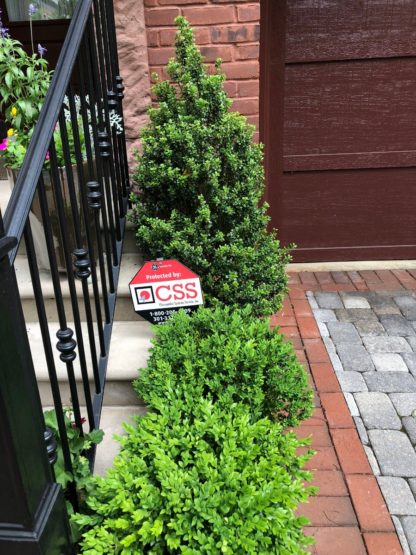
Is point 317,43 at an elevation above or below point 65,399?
above

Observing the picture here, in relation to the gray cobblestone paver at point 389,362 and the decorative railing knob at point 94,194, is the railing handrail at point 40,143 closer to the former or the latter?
the decorative railing knob at point 94,194

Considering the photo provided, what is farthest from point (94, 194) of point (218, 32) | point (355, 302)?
point (355, 302)

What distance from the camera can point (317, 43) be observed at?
139 inches

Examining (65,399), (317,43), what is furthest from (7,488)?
(317,43)

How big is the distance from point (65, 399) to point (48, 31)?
2.90 metres

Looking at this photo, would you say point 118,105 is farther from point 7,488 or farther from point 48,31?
point 7,488

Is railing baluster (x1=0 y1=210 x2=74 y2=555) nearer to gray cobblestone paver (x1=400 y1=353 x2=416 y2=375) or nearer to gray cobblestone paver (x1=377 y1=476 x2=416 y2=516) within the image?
gray cobblestone paver (x1=377 y1=476 x2=416 y2=516)

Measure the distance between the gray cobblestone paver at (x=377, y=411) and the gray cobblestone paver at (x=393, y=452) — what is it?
0.04m

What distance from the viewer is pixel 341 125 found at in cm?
375

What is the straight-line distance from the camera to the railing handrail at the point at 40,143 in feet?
4.12

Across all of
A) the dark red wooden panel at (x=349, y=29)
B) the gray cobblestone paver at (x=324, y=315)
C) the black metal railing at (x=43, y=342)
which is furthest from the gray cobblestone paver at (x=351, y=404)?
the dark red wooden panel at (x=349, y=29)

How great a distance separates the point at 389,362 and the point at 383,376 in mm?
160

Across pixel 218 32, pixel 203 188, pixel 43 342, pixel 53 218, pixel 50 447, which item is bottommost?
pixel 50 447

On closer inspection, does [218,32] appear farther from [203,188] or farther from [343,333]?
[343,333]
